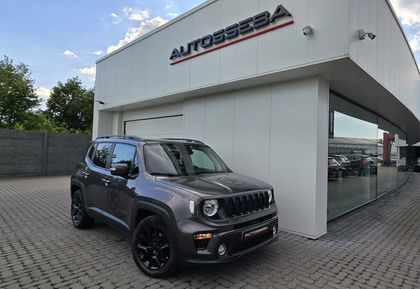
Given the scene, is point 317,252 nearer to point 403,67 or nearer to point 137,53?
point 403,67

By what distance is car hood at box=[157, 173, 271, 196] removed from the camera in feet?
10.7

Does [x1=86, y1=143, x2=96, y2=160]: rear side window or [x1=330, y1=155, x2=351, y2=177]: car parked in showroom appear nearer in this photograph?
[x1=86, y1=143, x2=96, y2=160]: rear side window

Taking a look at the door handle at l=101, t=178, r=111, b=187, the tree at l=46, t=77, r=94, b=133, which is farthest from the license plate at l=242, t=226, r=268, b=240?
the tree at l=46, t=77, r=94, b=133

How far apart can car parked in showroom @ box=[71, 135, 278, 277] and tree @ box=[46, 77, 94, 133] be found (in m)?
30.1

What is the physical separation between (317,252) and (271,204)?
1354 mm

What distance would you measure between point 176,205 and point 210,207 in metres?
0.41

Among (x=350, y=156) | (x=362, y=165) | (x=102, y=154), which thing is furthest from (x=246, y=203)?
(x=362, y=165)

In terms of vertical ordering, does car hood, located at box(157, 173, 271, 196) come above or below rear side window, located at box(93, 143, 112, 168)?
below

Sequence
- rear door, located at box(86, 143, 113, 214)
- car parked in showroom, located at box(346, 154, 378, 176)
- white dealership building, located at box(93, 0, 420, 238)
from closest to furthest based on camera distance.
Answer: rear door, located at box(86, 143, 113, 214) < white dealership building, located at box(93, 0, 420, 238) < car parked in showroom, located at box(346, 154, 378, 176)

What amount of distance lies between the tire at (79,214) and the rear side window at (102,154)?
0.85 metres

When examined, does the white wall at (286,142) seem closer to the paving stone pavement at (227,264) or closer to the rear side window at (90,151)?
the paving stone pavement at (227,264)

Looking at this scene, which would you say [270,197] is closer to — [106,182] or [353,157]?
[106,182]

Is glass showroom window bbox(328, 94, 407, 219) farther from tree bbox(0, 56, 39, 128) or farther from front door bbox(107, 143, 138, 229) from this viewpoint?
tree bbox(0, 56, 39, 128)

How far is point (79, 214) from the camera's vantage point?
17.3ft
